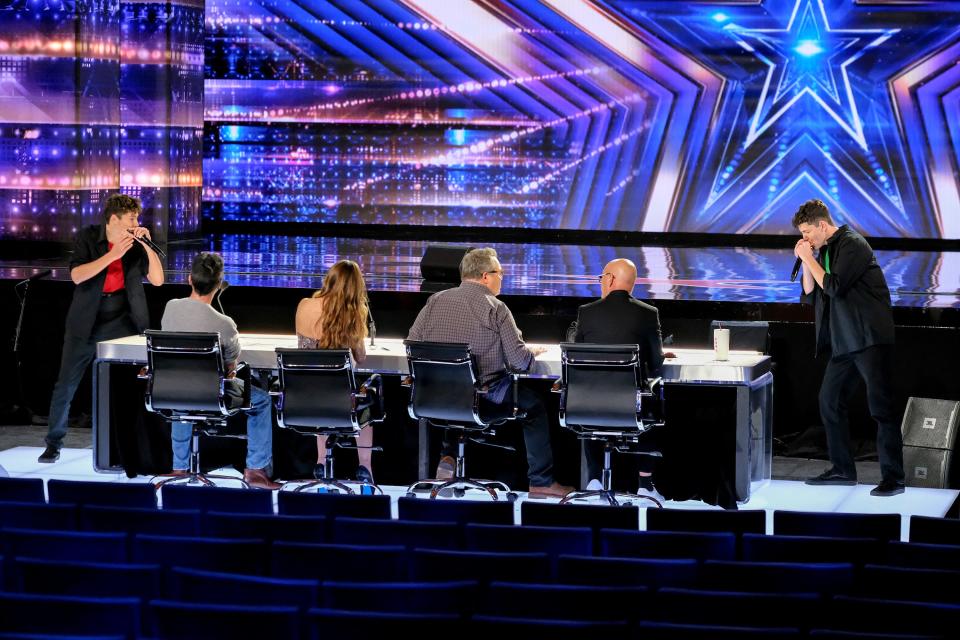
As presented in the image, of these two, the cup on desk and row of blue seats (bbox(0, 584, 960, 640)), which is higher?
the cup on desk

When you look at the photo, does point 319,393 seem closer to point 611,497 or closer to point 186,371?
point 186,371

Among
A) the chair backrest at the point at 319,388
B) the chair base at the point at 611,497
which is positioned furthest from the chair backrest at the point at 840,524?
the chair backrest at the point at 319,388

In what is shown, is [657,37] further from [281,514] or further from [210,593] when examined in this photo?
[210,593]

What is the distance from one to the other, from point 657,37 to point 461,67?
6.98 feet

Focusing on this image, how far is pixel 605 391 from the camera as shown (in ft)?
17.8

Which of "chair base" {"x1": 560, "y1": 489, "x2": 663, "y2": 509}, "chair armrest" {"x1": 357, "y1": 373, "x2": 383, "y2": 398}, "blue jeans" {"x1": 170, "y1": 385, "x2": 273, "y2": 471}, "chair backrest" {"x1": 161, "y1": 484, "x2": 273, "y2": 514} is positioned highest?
"chair armrest" {"x1": 357, "y1": 373, "x2": 383, "y2": 398}

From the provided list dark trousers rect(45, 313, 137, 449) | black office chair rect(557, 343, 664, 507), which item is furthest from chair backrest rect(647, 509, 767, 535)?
dark trousers rect(45, 313, 137, 449)

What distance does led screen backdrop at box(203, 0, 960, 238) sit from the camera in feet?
46.2

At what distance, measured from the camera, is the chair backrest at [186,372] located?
5633 millimetres

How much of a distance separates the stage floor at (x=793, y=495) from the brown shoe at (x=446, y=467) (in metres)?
0.21

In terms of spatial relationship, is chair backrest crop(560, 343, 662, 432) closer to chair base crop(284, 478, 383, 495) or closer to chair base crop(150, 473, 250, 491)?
chair base crop(284, 478, 383, 495)

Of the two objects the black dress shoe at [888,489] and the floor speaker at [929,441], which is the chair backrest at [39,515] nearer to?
the black dress shoe at [888,489]

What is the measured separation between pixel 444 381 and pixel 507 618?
320 centimetres

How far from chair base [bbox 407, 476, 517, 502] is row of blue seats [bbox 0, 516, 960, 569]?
227cm
